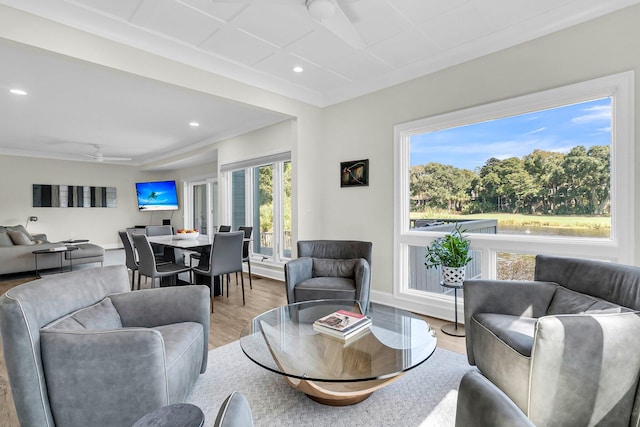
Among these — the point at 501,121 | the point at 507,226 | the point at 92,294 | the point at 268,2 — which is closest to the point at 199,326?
the point at 92,294

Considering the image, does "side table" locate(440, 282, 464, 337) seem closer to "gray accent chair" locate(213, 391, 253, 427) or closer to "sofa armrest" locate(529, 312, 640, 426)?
"sofa armrest" locate(529, 312, 640, 426)

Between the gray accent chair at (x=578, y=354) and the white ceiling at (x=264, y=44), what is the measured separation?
2056 millimetres

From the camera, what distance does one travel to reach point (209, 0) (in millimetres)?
2334

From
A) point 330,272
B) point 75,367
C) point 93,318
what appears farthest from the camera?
point 330,272

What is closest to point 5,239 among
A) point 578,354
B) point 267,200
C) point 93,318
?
point 267,200

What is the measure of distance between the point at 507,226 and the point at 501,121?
1.00 metres

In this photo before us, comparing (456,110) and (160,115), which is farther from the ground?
(160,115)

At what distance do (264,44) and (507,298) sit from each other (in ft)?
9.64

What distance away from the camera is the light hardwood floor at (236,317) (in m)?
1.99

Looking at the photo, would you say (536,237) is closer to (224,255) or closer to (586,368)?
(586,368)

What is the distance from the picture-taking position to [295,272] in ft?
10.4

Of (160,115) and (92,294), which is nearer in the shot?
(92,294)

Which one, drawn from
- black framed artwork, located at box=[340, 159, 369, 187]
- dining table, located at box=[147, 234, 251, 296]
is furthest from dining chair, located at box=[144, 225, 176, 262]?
black framed artwork, located at box=[340, 159, 369, 187]

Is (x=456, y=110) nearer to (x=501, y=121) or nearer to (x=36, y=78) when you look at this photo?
(x=501, y=121)
